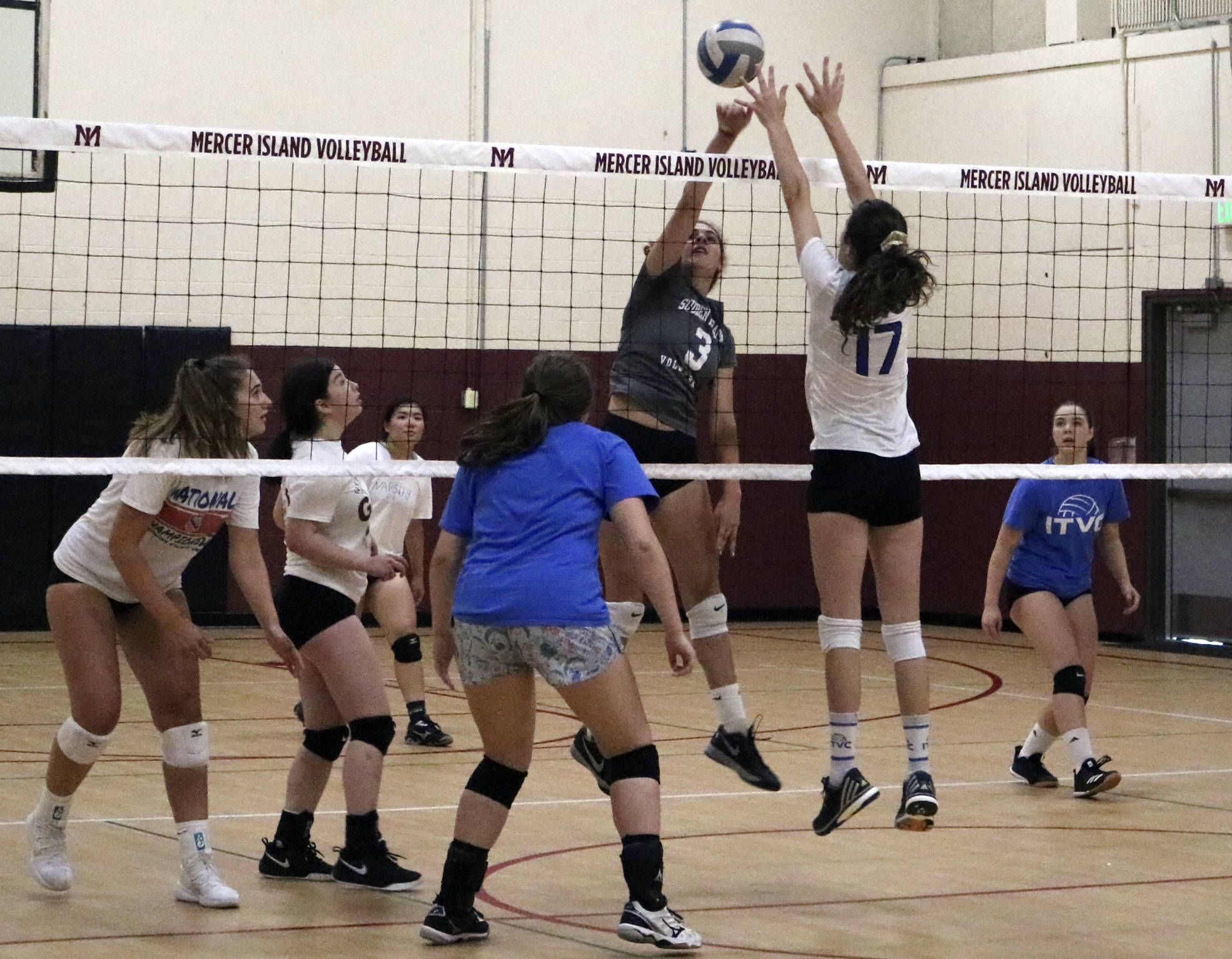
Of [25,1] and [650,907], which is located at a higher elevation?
[25,1]

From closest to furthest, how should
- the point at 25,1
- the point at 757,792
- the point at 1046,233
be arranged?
1. the point at 757,792
2. the point at 25,1
3. the point at 1046,233

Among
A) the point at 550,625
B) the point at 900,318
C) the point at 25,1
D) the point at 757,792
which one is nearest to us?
the point at 550,625


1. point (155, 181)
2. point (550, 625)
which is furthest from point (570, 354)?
point (155, 181)

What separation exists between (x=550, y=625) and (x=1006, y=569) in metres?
3.83

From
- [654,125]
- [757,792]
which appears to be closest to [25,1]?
[654,125]

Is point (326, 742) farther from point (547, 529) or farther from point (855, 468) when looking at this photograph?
point (855, 468)

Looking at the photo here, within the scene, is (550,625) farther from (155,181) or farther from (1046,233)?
(1046,233)

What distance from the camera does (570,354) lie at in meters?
5.58

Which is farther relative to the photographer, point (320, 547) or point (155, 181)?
point (155, 181)

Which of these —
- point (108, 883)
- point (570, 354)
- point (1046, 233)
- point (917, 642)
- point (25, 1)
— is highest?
point (25, 1)

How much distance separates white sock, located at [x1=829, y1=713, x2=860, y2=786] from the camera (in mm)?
6043

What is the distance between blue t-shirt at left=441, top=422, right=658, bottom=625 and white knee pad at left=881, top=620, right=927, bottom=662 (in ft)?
3.99

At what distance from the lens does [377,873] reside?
20.0ft

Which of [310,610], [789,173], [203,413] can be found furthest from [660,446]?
[203,413]
